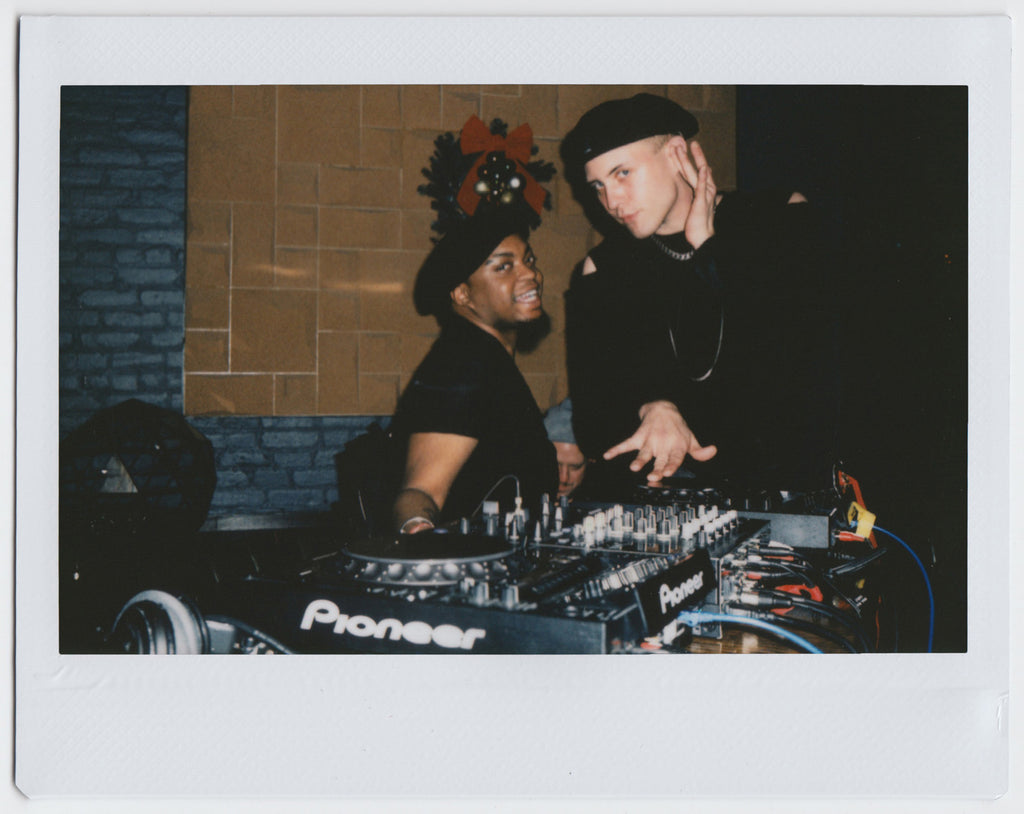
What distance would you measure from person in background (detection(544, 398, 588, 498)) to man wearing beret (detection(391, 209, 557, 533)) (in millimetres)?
17

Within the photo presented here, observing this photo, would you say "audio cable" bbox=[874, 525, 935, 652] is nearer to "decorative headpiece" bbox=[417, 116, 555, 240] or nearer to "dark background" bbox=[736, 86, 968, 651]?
"dark background" bbox=[736, 86, 968, 651]

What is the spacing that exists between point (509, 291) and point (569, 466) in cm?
40

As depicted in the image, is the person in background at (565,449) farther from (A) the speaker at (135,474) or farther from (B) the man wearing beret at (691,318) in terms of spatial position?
(A) the speaker at (135,474)

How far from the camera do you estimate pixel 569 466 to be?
1.67m

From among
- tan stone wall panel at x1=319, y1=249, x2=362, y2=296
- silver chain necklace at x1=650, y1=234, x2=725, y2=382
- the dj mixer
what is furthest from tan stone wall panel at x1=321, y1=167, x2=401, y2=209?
the dj mixer

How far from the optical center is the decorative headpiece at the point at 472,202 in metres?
1.72

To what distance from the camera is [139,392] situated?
1.56 meters

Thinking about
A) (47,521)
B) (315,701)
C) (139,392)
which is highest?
(139,392)

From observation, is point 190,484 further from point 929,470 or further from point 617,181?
point 929,470

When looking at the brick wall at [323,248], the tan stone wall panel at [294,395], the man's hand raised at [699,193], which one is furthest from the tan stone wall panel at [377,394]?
the man's hand raised at [699,193]

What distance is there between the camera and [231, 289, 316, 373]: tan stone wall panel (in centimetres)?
169
